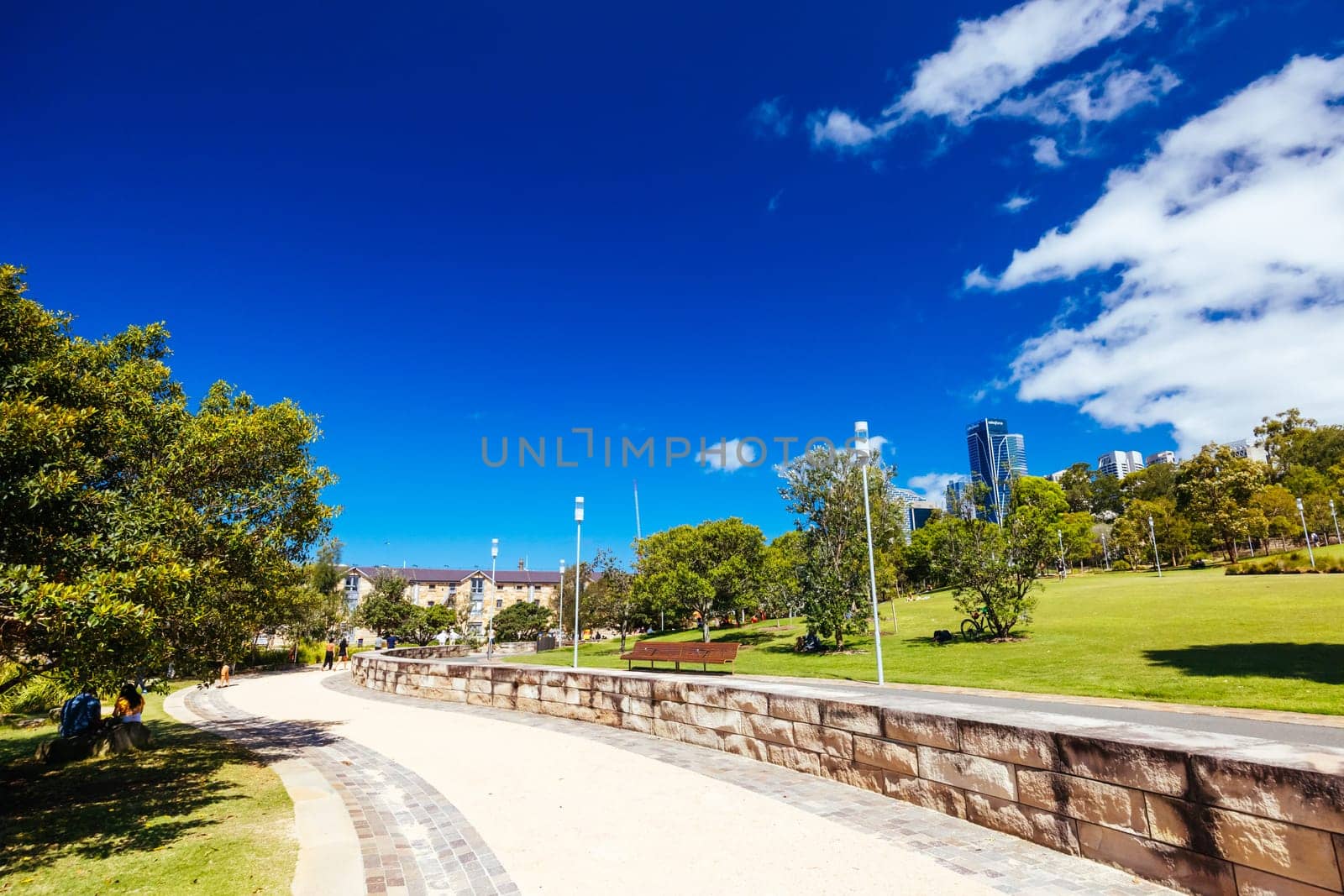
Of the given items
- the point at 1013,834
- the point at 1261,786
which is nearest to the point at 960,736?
the point at 1013,834

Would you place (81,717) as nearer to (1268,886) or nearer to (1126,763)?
(1126,763)

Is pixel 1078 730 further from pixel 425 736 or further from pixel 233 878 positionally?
pixel 425 736

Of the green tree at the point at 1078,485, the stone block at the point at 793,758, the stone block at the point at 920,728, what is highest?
the green tree at the point at 1078,485

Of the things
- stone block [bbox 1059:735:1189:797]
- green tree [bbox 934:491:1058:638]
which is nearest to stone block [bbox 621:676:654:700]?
stone block [bbox 1059:735:1189:797]

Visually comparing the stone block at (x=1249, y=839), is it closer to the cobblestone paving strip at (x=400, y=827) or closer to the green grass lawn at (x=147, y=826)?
the cobblestone paving strip at (x=400, y=827)

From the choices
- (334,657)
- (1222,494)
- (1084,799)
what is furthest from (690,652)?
(1222,494)

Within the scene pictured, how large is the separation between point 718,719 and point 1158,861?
513cm

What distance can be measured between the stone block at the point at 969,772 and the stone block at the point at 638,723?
4.86m

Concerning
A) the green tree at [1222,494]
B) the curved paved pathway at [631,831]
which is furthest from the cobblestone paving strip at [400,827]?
the green tree at [1222,494]

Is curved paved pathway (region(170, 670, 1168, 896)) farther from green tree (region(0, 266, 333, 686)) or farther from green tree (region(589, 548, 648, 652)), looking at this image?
green tree (region(589, 548, 648, 652))

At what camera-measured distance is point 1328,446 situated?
72.6 meters

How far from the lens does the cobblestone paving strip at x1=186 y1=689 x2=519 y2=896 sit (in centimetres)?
454

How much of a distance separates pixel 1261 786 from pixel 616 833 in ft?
14.1

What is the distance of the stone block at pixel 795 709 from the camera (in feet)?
22.8
